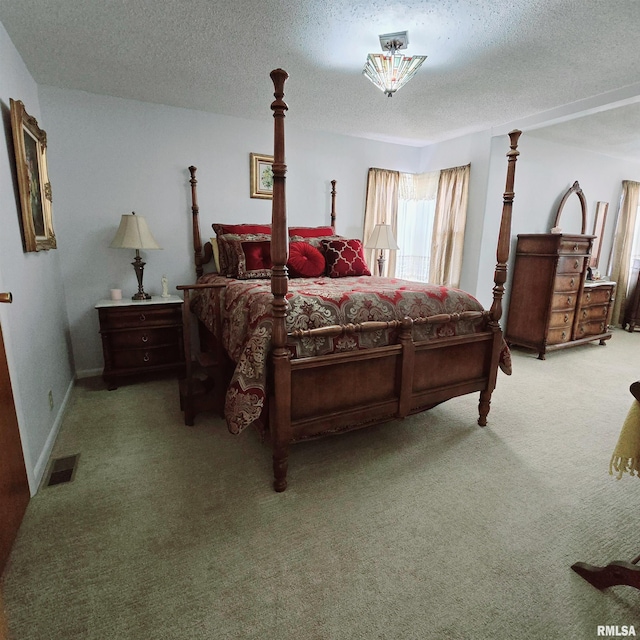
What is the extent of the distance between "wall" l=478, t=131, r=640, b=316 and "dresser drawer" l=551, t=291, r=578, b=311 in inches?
21.4

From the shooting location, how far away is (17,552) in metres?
1.41

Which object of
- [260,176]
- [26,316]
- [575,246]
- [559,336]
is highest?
[260,176]

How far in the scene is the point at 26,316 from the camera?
200cm

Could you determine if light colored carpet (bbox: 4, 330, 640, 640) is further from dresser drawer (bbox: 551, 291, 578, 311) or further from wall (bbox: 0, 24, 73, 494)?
dresser drawer (bbox: 551, 291, 578, 311)

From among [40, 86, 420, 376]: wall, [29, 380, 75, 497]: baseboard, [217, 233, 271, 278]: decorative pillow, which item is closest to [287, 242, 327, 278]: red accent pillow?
[217, 233, 271, 278]: decorative pillow

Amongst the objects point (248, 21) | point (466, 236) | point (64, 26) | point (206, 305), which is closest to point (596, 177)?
point (466, 236)

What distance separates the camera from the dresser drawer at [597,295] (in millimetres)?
4227

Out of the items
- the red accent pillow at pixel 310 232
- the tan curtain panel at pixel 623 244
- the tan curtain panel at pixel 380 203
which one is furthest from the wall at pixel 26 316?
the tan curtain panel at pixel 623 244

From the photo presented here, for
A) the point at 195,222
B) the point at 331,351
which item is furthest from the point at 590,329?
the point at 195,222

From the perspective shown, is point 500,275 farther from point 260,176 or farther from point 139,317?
point 139,317

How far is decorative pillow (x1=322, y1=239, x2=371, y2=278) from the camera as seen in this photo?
3.21 meters

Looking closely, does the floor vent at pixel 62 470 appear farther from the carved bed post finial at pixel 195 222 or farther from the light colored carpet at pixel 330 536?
the carved bed post finial at pixel 195 222

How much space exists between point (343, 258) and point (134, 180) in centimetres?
202

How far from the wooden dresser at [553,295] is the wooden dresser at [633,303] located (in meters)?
1.27
